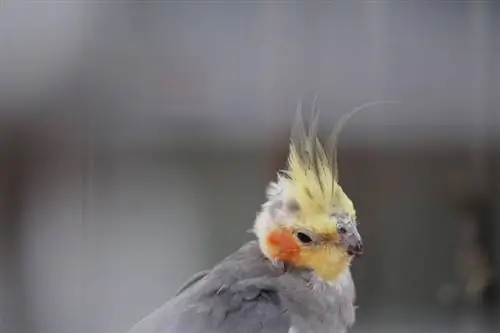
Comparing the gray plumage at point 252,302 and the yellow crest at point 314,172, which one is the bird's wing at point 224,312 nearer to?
the gray plumage at point 252,302

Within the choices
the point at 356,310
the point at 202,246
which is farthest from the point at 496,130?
the point at 202,246

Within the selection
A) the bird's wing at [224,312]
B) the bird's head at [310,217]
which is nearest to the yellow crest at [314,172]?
the bird's head at [310,217]

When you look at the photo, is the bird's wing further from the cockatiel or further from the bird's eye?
the bird's eye

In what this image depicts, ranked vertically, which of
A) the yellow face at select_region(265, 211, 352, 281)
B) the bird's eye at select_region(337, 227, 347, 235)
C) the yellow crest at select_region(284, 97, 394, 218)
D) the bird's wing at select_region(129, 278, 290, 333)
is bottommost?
the bird's wing at select_region(129, 278, 290, 333)

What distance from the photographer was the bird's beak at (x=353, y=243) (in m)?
0.75

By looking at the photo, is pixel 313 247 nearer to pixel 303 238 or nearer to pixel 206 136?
pixel 303 238

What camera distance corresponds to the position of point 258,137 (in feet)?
2.73

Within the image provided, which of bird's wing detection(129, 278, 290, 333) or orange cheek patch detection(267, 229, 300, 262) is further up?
orange cheek patch detection(267, 229, 300, 262)

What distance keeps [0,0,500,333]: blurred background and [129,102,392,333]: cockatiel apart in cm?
3

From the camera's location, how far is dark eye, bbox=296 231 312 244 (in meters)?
0.76

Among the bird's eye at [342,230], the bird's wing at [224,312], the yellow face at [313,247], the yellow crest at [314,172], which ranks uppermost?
the yellow crest at [314,172]

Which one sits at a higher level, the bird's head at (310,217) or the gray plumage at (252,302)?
the bird's head at (310,217)

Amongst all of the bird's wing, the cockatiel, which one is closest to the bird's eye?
the cockatiel

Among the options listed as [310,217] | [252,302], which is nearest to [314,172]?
[310,217]
